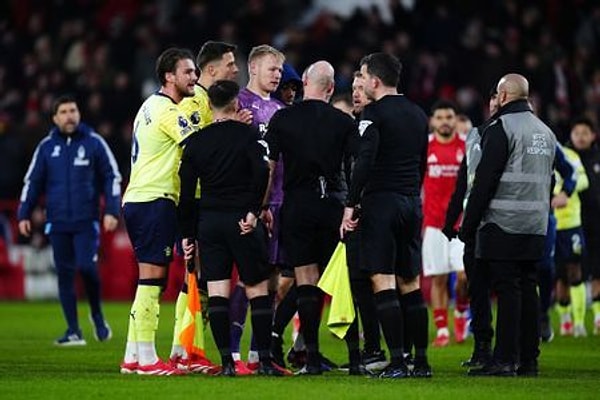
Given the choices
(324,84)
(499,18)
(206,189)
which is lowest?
(206,189)

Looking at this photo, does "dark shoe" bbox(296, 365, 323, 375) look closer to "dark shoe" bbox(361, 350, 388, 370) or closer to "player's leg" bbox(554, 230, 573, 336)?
"dark shoe" bbox(361, 350, 388, 370)

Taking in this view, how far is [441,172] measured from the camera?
61.1 feet

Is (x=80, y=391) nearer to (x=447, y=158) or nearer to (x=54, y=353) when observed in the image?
(x=54, y=353)

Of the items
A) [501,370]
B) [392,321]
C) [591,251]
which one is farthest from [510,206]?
[591,251]

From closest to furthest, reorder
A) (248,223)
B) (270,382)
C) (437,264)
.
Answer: (270,382), (248,223), (437,264)

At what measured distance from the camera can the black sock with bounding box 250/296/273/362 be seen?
1345 centimetres

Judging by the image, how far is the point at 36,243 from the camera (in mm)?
27422

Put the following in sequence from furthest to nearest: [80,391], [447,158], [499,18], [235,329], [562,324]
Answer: [499,18], [562,324], [447,158], [235,329], [80,391]

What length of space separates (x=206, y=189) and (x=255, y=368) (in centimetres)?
167

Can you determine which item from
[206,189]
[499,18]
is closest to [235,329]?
[206,189]

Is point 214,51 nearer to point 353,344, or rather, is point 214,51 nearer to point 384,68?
point 384,68

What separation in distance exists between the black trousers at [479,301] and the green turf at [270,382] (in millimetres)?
390

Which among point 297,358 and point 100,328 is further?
point 100,328

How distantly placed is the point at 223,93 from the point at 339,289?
187cm
